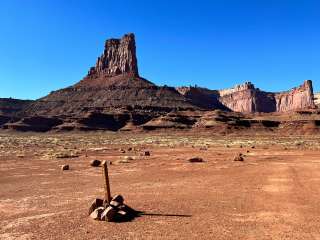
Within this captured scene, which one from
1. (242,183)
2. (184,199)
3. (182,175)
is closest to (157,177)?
(182,175)

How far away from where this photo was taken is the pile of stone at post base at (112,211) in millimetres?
11344

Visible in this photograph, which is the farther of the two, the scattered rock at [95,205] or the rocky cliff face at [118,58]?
the rocky cliff face at [118,58]

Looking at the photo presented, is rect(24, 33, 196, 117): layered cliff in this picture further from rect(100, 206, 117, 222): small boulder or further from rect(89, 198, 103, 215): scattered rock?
rect(100, 206, 117, 222): small boulder

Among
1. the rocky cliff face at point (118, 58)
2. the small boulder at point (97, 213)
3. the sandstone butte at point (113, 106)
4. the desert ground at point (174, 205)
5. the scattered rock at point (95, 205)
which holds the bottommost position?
the desert ground at point (174, 205)

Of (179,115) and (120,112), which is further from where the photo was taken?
(120,112)

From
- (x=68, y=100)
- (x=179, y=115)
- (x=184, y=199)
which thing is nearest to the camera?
(x=184, y=199)

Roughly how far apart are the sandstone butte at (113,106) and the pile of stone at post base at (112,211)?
10219cm

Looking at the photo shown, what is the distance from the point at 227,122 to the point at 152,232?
103m

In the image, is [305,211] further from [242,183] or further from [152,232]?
[242,183]

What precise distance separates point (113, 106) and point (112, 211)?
422 ft

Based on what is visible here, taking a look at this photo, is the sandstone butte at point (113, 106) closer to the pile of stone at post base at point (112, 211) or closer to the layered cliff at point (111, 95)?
the layered cliff at point (111, 95)

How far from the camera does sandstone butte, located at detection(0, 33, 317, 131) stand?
123125 mm

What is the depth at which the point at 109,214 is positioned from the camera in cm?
1130

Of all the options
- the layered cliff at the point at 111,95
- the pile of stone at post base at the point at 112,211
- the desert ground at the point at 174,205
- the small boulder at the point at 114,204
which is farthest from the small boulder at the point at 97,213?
the layered cliff at the point at 111,95
